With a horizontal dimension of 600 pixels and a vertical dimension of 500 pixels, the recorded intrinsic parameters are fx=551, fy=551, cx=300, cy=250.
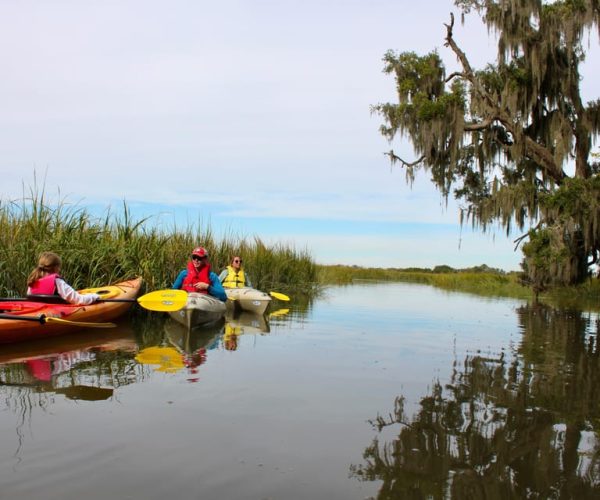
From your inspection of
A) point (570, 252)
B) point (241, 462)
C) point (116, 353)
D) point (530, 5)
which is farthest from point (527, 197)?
point (241, 462)

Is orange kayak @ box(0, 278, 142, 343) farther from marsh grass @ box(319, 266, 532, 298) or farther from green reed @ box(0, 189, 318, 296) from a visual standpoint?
marsh grass @ box(319, 266, 532, 298)

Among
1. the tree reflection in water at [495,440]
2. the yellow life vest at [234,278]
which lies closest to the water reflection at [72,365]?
the tree reflection in water at [495,440]

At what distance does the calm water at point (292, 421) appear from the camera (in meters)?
2.92

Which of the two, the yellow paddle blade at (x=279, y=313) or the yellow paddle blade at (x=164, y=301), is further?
the yellow paddle blade at (x=279, y=313)

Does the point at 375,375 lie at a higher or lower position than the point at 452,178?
lower

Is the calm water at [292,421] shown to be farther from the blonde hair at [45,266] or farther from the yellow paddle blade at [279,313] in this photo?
the yellow paddle blade at [279,313]

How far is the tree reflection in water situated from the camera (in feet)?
9.70

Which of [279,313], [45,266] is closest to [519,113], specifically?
[279,313]

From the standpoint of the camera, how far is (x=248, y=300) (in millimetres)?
11781

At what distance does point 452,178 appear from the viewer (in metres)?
18.0

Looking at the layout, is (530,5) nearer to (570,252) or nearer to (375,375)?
(570,252)

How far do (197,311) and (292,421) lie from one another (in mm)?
5000

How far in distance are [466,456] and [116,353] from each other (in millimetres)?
4518

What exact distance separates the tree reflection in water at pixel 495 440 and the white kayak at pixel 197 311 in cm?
418
